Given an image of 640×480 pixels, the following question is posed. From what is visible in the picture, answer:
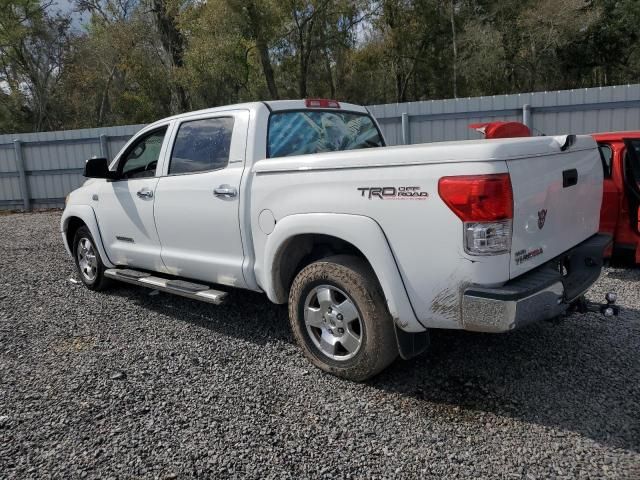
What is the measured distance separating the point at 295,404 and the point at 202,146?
2294mm

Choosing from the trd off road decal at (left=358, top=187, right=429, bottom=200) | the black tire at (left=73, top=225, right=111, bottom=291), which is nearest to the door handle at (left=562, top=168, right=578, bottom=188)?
the trd off road decal at (left=358, top=187, right=429, bottom=200)

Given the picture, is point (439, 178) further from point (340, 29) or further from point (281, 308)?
point (340, 29)

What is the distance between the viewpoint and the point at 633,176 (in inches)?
224

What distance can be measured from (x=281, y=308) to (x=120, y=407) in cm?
202

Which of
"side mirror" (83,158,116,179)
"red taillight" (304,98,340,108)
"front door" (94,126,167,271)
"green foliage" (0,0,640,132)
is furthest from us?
"green foliage" (0,0,640,132)

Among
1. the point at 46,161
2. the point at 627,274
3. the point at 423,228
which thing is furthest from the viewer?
the point at 46,161

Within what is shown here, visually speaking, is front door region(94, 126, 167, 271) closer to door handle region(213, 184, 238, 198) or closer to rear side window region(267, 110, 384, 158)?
door handle region(213, 184, 238, 198)

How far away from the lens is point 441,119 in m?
11.2

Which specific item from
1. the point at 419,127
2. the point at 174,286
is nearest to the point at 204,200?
the point at 174,286

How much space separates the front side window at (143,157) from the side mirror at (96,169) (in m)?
0.18

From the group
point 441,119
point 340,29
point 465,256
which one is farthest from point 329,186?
point 340,29

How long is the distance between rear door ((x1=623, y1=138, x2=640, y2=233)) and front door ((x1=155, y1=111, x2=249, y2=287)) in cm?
412

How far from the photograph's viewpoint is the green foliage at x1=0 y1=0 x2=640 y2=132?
22531 mm

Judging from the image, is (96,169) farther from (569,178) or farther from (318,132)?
(569,178)
